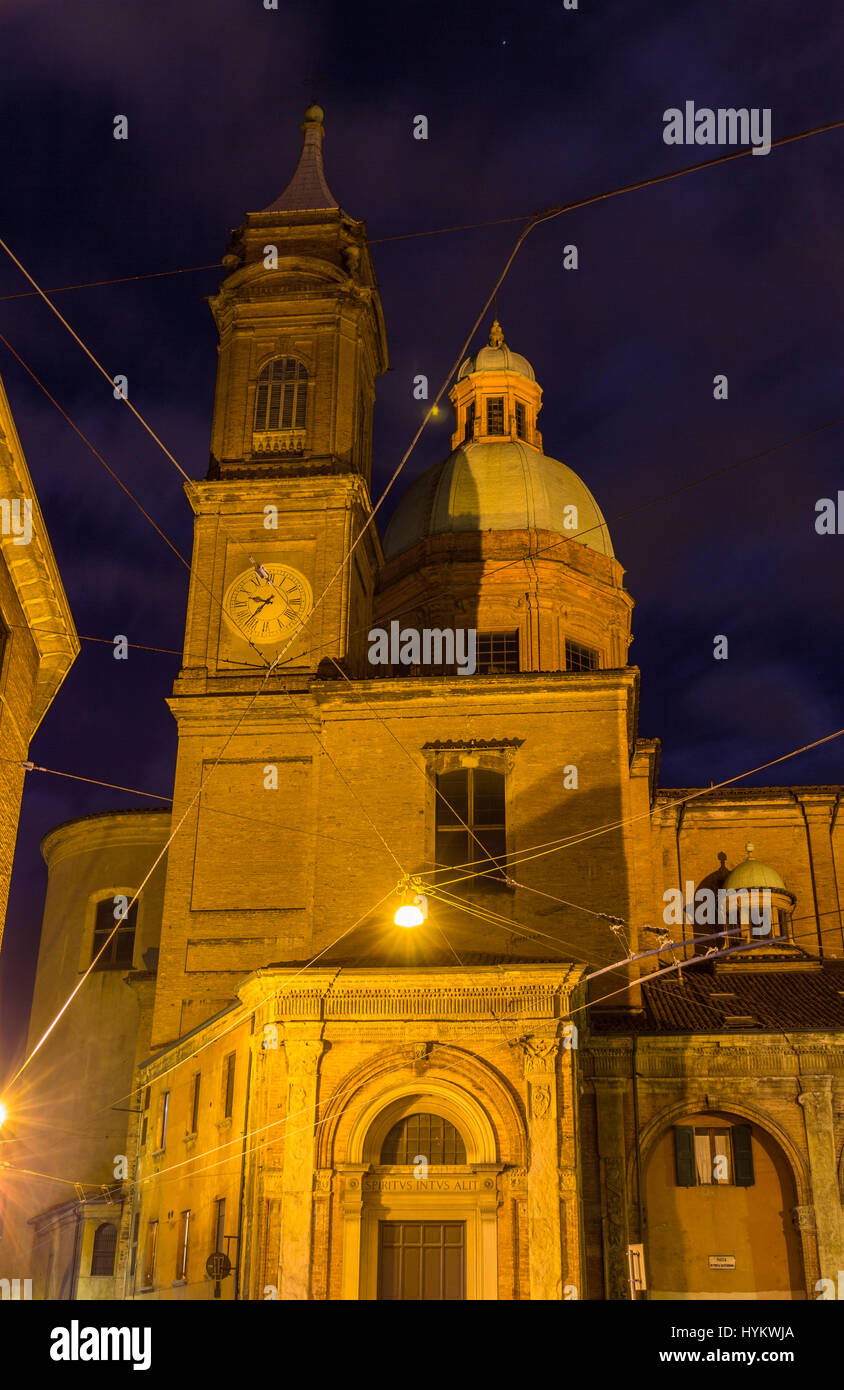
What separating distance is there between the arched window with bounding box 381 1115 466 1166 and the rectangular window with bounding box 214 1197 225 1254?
3.30m

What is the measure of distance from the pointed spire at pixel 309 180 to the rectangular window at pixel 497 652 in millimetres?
12484

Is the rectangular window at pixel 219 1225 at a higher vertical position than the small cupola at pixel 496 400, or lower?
lower

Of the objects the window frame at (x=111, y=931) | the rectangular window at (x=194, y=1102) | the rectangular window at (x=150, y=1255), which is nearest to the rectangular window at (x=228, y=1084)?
the rectangular window at (x=194, y=1102)

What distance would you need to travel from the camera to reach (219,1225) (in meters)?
24.9

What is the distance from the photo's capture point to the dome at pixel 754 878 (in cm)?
3419

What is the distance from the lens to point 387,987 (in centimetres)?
2392

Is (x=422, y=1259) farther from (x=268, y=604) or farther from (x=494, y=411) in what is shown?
(x=494, y=411)

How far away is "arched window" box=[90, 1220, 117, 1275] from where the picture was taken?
3431cm

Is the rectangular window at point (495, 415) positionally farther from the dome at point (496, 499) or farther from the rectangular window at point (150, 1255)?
the rectangular window at point (150, 1255)

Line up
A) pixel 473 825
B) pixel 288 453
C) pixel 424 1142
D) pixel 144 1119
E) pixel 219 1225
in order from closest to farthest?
pixel 424 1142, pixel 219 1225, pixel 473 825, pixel 144 1119, pixel 288 453

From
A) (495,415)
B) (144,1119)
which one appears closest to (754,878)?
(144,1119)

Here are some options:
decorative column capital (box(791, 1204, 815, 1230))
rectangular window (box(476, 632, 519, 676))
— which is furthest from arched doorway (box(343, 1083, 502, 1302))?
rectangular window (box(476, 632, 519, 676))

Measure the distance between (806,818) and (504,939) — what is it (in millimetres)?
11464

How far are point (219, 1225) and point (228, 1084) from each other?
8.04 ft
